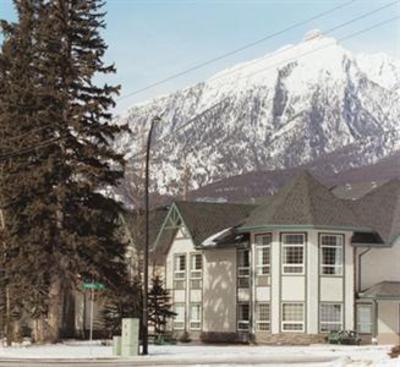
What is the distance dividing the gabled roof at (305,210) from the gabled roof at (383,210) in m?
1.99

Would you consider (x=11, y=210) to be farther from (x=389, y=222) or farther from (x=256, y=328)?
(x=389, y=222)

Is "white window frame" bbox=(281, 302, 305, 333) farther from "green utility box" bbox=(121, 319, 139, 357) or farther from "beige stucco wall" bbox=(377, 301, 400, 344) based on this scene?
"green utility box" bbox=(121, 319, 139, 357)

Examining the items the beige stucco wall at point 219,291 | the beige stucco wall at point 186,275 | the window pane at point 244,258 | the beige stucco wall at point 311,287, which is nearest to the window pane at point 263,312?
the beige stucco wall at point 311,287

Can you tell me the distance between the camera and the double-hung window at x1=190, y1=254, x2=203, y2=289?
204ft

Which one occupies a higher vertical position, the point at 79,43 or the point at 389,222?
the point at 79,43

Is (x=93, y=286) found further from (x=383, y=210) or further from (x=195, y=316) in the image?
(x=383, y=210)

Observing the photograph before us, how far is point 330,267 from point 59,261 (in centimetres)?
1621

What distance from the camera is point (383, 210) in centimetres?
5891

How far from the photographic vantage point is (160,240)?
2616 inches

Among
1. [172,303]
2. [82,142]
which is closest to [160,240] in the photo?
[172,303]

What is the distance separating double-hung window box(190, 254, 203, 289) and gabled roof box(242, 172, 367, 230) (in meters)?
5.72

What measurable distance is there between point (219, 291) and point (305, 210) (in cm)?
889

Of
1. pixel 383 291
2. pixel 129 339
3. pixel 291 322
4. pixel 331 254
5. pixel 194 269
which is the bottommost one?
pixel 129 339

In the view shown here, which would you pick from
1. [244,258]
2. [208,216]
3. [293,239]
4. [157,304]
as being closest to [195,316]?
[157,304]
